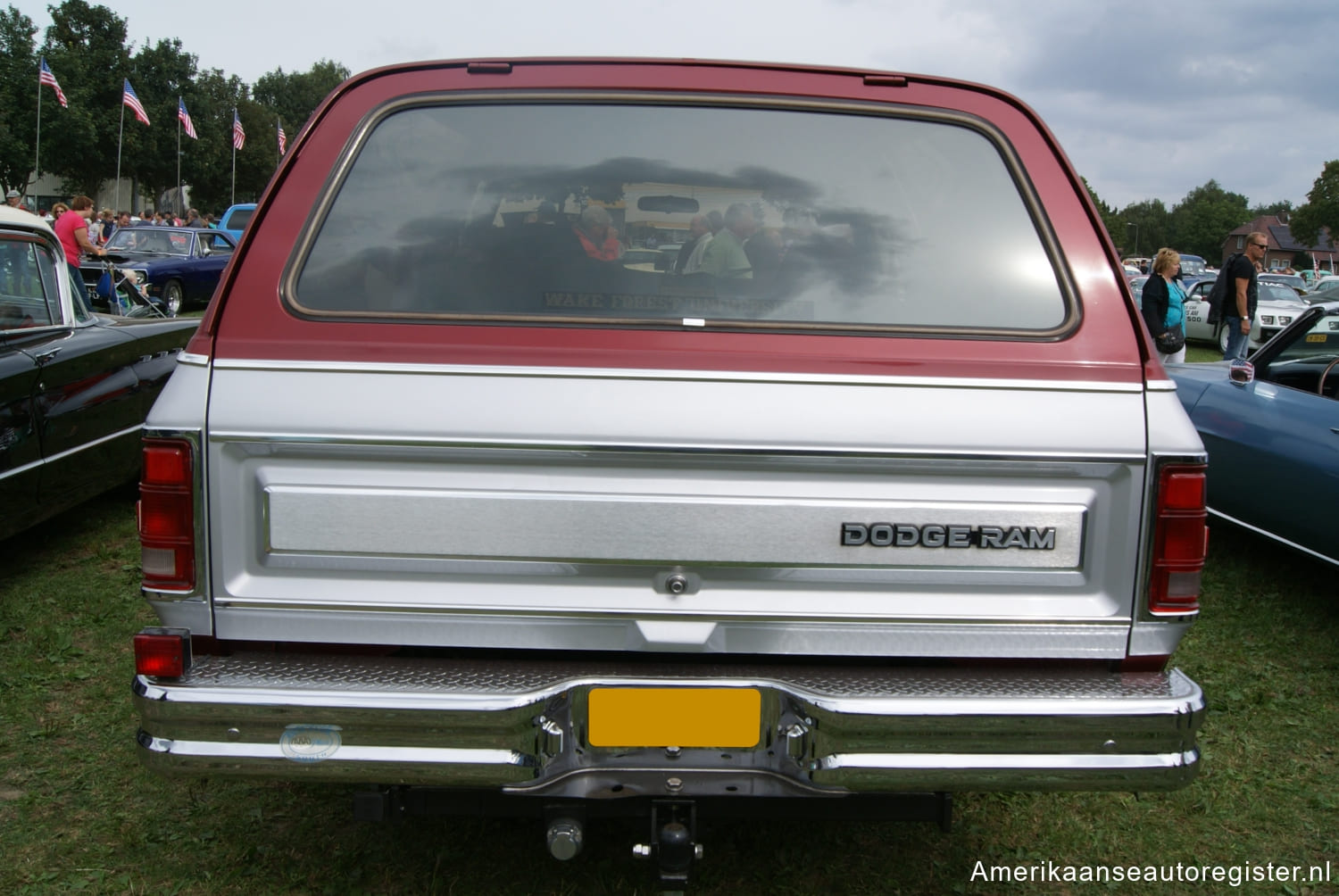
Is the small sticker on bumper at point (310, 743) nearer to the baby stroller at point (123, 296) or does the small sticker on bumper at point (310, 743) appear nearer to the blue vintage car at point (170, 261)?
the baby stroller at point (123, 296)

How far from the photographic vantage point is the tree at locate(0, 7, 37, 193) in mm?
45969

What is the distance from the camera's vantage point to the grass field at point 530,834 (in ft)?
9.36

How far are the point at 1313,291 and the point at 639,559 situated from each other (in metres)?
26.8

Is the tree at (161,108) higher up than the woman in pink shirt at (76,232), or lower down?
higher up

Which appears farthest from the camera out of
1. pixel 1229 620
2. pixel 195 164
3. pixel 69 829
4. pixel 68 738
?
pixel 195 164

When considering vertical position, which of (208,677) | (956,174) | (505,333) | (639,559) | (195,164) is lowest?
(208,677)

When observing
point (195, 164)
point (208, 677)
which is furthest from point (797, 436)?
point (195, 164)

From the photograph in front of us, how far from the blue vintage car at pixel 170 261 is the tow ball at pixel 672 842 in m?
16.0

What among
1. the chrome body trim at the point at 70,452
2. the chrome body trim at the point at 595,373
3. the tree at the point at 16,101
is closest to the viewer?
the chrome body trim at the point at 595,373

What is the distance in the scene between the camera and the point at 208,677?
211 centimetres

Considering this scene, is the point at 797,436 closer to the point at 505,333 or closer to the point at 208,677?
the point at 505,333

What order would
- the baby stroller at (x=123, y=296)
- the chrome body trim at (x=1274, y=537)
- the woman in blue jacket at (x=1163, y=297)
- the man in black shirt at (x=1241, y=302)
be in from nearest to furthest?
the chrome body trim at (x=1274, y=537), the baby stroller at (x=123, y=296), the woman in blue jacket at (x=1163, y=297), the man in black shirt at (x=1241, y=302)

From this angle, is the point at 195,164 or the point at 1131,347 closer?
the point at 1131,347

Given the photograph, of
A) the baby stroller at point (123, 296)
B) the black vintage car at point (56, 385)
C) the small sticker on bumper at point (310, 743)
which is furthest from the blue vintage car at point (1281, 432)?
the baby stroller at point (123, 296)
